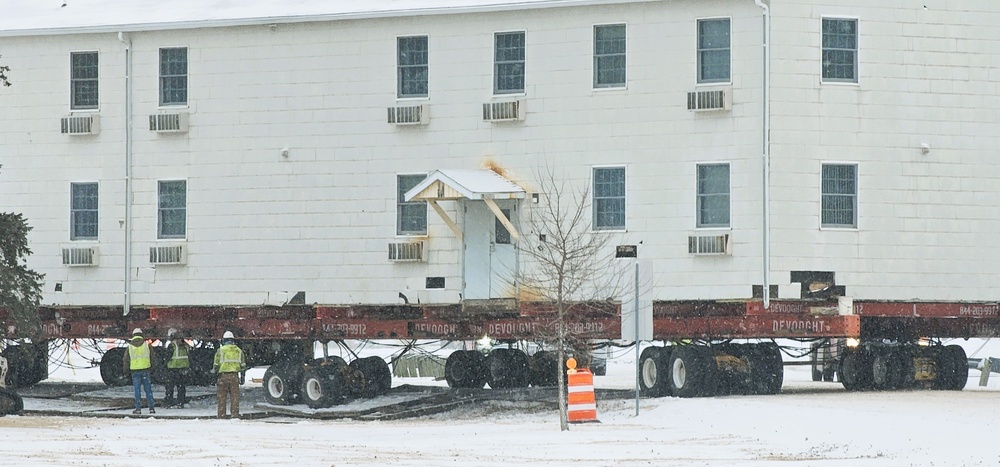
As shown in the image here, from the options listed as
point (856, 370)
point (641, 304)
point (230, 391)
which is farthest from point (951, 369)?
point (230, 391)

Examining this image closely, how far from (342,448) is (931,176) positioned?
44.0 feet

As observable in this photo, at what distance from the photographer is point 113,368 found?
40.3 metres

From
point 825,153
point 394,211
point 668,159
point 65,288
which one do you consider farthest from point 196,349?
point 825,153

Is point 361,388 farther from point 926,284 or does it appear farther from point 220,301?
point 926,284

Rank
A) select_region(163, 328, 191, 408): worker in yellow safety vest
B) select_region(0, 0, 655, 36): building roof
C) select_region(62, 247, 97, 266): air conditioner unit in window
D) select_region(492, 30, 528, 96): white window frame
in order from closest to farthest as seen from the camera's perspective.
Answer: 1. select_region(492, 30, 528, 96): white window frame
2. select_region(0, 0, 655, 36): building roof
3. select_region(163, 328, 191, 408): worker in yellow safety vest
4. select_region(62, 247, 97, 266): air conditioner unit in window

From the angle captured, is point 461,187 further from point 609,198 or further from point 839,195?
point 839,195

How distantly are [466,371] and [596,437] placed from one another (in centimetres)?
1377

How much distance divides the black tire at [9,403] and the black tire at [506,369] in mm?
10961

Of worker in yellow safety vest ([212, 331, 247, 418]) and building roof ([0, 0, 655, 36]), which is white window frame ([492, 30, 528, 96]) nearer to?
building roof ([0, 0, 655, 36])

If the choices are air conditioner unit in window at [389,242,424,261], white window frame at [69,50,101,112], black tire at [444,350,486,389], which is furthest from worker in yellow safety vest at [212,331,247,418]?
black tire at [444,350,486,389]

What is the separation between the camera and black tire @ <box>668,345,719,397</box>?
30672 millimetres

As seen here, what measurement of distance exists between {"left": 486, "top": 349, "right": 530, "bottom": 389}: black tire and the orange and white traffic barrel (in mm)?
10311

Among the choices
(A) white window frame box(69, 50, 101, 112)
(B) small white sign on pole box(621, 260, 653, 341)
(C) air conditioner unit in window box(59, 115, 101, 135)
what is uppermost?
(A) white window frame box(69, 50, 101, 112)

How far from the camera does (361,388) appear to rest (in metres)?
34.6
